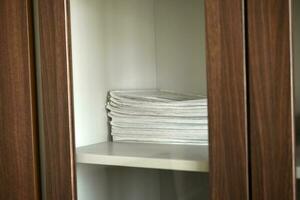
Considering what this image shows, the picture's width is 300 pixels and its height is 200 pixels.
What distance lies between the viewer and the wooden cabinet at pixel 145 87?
60cm

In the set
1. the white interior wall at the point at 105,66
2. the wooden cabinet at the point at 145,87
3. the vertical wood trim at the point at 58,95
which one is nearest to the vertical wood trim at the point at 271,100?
the wooden cabinet at the point at 145,87

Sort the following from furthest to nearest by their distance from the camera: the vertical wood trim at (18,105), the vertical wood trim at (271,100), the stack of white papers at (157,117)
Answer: the vertical wood trim at (18,105), the stack of white papers at (157,117), the vertical wood trim at (271,100)

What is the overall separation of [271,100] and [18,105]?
1.65 feet

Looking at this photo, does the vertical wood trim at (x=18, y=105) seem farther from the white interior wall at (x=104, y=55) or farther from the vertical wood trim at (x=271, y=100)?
the vertical wood trim at (x=271, y=100)

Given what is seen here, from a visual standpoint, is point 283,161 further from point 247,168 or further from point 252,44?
point 252,44

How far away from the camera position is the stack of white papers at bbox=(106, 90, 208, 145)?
692 millimetres

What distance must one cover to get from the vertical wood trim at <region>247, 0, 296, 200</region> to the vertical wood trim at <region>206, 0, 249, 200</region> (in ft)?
0.05

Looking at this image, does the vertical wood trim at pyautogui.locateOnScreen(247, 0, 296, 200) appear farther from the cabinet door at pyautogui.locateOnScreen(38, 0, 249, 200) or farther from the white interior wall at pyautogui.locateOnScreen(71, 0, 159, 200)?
the white interior wall at pyautogui.locateOnScreen(71, 0, 159, 200)

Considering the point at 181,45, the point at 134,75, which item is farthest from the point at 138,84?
the point at 181,45

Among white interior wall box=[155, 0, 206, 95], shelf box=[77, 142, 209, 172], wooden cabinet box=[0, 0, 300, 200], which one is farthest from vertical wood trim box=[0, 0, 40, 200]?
white interior wall box=[155, 0, 206, 95]

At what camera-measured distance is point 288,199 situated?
1.94 ft

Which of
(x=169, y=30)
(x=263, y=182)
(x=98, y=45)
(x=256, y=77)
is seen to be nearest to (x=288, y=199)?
(x=263, y=182)

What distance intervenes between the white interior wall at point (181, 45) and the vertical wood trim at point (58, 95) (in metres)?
0.18

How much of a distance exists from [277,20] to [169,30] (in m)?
0.22
